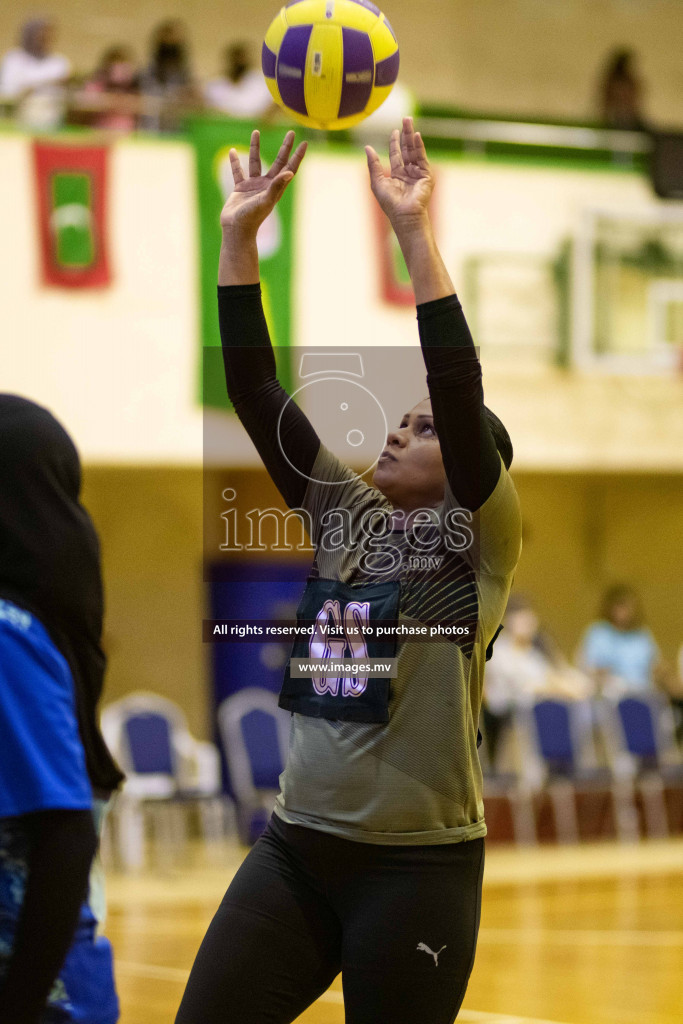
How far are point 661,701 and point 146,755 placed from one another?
14.2 ft

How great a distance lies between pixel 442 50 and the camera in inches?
579

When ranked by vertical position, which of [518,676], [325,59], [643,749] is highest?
[325,59]

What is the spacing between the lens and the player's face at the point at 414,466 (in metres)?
2.41

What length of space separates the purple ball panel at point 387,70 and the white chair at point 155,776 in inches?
246

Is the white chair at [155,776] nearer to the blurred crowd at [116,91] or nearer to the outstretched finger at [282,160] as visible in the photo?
the blurred crowd at [116,91]

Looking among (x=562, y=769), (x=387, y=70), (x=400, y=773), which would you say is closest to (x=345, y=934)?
(x=400, y=773)

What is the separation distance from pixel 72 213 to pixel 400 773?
28.8 feet

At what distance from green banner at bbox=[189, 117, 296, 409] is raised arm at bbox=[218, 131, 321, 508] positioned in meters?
7.50

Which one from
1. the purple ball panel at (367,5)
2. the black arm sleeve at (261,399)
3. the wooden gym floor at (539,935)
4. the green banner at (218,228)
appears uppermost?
the green banner at (218,228)

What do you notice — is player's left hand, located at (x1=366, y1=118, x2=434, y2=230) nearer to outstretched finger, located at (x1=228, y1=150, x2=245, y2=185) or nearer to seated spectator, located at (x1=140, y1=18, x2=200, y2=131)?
outstretched finger, located at (x1=228, y1=150, x2=245, y2=185)

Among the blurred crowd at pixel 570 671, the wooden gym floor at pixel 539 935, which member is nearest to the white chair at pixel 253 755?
the wooden gym floor at pixel 539 935

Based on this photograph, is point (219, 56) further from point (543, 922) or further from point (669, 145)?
point (543, 922)

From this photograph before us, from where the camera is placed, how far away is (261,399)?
8.27 feet

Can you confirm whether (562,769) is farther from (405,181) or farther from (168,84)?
(405,181)
